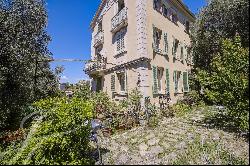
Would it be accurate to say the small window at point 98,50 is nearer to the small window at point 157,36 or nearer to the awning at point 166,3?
the small window at point 157,36

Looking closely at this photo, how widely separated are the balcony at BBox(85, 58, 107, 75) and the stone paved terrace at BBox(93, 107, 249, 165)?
10327 mm

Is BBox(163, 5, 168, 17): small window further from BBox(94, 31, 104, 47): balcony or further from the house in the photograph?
BBox(94, 31, 104, 47): balcony

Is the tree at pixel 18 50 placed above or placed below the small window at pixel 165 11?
below

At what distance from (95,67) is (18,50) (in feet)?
35.1

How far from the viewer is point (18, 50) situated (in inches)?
439

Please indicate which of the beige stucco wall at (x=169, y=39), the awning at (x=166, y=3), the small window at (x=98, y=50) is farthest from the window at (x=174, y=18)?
the small window at (x=98, y=50)

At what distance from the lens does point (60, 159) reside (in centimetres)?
618

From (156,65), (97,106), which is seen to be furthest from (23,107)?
(156,65)

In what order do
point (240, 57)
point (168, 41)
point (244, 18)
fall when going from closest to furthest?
point (240, 57), point (244, 18), point (168, 41)

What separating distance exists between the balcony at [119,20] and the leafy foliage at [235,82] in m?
9.16

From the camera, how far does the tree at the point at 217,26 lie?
1080 cm

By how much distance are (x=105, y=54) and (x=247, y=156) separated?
15.8 m

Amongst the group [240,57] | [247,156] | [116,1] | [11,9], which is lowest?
[247,156]

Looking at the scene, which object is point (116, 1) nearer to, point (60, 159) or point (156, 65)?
point (156, 65)
